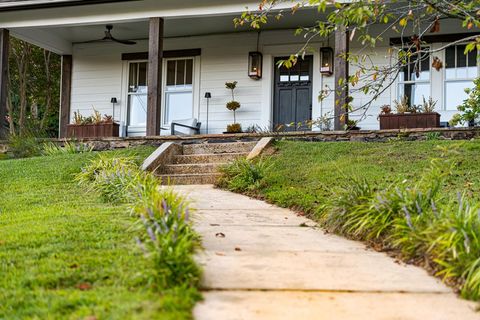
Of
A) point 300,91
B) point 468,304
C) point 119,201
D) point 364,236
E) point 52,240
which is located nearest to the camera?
point 468,304

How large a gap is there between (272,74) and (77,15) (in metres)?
4.63

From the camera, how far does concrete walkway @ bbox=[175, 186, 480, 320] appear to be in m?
2.94

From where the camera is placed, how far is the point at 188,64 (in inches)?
561

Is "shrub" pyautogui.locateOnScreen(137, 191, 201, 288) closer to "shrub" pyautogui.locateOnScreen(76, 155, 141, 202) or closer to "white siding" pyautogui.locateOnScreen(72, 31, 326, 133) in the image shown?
"shrub" pyautogui.locateOnScreen(76, 155, 141, 202)

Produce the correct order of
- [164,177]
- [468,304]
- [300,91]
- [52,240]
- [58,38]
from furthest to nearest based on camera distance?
[58,38]
[300,91]
[164,177]
[52,240]
[468,304]

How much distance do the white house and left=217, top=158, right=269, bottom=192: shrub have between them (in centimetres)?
356

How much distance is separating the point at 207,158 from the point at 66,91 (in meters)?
6.87

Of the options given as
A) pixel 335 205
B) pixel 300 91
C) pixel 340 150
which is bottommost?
pixel 335 205

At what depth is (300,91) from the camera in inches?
529

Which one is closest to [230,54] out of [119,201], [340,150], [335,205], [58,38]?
[58,38]

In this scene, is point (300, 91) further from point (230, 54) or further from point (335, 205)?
point (335, 205)

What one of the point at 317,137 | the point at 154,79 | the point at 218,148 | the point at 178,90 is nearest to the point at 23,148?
the point at 154,79

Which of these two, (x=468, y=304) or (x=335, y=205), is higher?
(x=335, y=205)

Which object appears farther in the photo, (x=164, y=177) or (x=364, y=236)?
(x=164, y=177)
